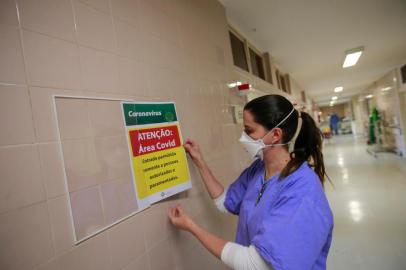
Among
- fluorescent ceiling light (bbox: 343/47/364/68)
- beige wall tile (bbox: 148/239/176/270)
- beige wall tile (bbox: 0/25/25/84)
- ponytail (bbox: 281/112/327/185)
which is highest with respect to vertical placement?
fluorescent ceiling light (bbox: 343/47/364/68)

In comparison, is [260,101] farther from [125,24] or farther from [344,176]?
[344,176]

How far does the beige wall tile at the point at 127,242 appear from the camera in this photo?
2.97 feet

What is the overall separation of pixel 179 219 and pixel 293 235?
514 millimetres

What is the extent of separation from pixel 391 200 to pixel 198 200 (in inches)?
153

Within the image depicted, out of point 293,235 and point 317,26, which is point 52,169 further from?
point 317,26

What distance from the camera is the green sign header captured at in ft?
3.43

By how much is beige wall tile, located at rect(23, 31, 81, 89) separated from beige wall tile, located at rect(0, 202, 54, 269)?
Result: 370mm

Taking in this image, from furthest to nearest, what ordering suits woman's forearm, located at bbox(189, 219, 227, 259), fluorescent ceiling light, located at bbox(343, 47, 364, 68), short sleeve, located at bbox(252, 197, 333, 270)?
fluorescent ceiling light, located at bbox(343, 47, 364, 68) → woman's forearm, located at bbox(189, 219, 227, 259) → short sleeve, located at bbox(252, 197, 333, 270)

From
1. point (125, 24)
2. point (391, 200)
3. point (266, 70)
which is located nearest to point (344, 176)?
point (391, 200)

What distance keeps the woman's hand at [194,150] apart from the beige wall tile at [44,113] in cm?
69

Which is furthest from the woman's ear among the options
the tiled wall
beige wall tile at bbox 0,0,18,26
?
beige wall tile at bbox 0,0,18,26

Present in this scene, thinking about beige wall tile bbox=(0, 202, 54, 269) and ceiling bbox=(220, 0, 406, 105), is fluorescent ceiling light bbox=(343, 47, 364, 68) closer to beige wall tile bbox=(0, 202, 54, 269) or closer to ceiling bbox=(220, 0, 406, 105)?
ceiling bbox=(220, 0, 406, 105)

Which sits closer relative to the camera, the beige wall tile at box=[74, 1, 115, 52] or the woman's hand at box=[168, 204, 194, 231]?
the beige wall tile at box=[74, 1, 115, 52]

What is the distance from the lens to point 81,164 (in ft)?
2.71
